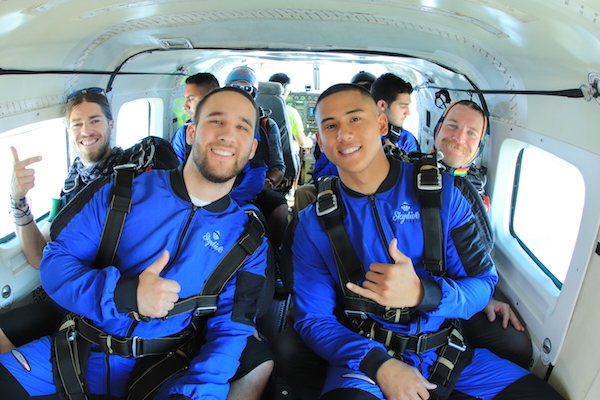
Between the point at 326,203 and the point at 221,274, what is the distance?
61 cm

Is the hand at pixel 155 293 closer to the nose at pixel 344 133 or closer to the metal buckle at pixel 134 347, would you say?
the metal buckle at pixel 134 347

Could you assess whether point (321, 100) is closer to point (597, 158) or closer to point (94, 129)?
point (597, 158)

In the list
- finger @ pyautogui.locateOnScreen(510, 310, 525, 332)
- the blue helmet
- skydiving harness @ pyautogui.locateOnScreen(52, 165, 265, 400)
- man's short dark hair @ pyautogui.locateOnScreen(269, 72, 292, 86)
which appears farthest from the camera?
man's short dark hair @ pyautogui.locateOnScreen(269, 72, 292, 86)

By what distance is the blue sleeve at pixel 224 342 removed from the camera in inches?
63.6

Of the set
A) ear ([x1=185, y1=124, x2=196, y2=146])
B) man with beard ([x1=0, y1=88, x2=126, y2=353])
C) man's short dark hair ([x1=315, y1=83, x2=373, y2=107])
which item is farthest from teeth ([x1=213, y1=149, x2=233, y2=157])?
man with beard ([x1=0, y1=88, x2=126, y2=353])

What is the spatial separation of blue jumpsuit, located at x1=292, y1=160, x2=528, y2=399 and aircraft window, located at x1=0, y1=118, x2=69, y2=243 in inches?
67.2

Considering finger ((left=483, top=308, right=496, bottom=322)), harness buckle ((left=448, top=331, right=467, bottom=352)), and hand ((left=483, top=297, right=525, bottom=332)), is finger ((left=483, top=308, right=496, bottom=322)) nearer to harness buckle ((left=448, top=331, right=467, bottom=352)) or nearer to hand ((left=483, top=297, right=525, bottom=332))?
hand ((left=483, top=297, right=525, bottom=332))

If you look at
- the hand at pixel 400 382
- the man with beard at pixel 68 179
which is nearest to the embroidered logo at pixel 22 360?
the man with beard at pixel 68 179

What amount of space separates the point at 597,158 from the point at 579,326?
751 millimetres

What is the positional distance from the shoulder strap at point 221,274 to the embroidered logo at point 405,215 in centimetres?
69

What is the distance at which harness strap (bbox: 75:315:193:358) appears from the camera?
69.5 inches

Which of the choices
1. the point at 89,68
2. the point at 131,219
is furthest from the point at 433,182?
the point at 89,68

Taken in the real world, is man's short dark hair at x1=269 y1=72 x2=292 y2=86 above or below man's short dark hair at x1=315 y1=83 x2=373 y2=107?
above

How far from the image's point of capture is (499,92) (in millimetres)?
2580
